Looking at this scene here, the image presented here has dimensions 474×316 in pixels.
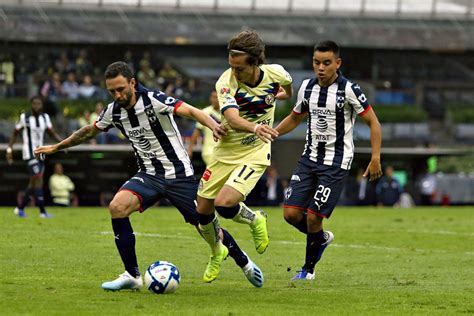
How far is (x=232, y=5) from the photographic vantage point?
4566 centimetres

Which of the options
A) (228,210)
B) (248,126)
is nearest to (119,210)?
(228,210)

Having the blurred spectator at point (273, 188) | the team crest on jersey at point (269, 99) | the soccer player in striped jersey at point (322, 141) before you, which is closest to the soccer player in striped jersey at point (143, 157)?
the team crest on jersey at point (269, 99)

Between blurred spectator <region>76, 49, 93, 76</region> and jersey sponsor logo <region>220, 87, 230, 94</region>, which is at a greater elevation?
jersey sponsor logo <region>220, 87, 230, 94</region>

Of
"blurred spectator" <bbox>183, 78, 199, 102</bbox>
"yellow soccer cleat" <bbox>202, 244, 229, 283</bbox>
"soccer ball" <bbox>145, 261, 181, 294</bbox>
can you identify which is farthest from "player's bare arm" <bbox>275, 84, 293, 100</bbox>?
"blurred spectator" <bbox>183, 78, 199, 102</bbox>

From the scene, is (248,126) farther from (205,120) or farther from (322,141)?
(322,141)

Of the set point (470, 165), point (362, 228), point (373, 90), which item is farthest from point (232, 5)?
point (362, 228)

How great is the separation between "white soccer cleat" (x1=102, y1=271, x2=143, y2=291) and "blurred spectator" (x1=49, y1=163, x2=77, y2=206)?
71.4ft

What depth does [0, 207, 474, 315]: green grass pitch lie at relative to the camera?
31.7 feet

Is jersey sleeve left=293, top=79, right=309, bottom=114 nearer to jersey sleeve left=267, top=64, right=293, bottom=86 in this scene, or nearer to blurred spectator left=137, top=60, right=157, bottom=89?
jersey sleeve left=267, top=64, right=293, bottom=86

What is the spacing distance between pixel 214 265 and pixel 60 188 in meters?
21.8

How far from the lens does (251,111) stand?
37.2 ft

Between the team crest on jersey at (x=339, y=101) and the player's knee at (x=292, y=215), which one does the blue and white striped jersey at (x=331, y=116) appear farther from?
the player's knee at (x=292, y=215)

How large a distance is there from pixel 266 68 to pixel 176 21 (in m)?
33.2

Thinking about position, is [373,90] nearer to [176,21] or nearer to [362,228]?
[176,21]
